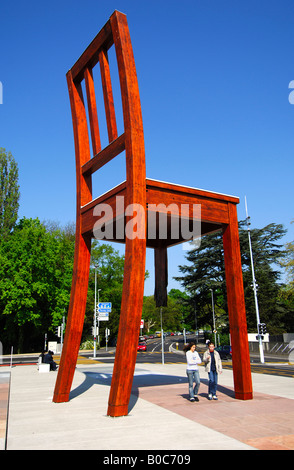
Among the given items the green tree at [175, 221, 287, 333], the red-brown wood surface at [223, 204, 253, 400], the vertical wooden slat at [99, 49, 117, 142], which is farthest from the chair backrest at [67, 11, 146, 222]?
the green tree at [175, 221, 287, 333]

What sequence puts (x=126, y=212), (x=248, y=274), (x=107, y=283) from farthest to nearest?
(x=107, y=283) → (x=248, y=274) → (x=126, y=212)

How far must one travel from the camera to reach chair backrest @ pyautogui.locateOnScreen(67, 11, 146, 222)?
7.52 meters

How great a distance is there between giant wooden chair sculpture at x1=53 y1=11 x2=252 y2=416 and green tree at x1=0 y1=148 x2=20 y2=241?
108 ft

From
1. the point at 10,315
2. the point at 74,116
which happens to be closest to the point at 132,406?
the point at 74,116

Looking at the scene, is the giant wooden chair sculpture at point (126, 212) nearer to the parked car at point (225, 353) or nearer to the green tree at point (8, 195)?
the parked car at point (225, 353)

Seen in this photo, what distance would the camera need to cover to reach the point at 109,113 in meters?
8.29

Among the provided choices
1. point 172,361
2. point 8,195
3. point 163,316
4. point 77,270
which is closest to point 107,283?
point 8,195

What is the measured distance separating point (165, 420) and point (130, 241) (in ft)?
10.7

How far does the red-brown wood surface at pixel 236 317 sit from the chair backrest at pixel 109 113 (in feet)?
10.1

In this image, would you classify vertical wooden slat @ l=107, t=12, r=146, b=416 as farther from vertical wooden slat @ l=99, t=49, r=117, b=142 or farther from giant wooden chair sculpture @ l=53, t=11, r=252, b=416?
vertical wooden slat @ l=99, t=49, r=117, b=142

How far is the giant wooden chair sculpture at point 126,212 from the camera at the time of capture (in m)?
7.09

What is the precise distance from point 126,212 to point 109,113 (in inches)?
96.1

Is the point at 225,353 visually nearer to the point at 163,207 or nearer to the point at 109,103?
the point at 163,207
